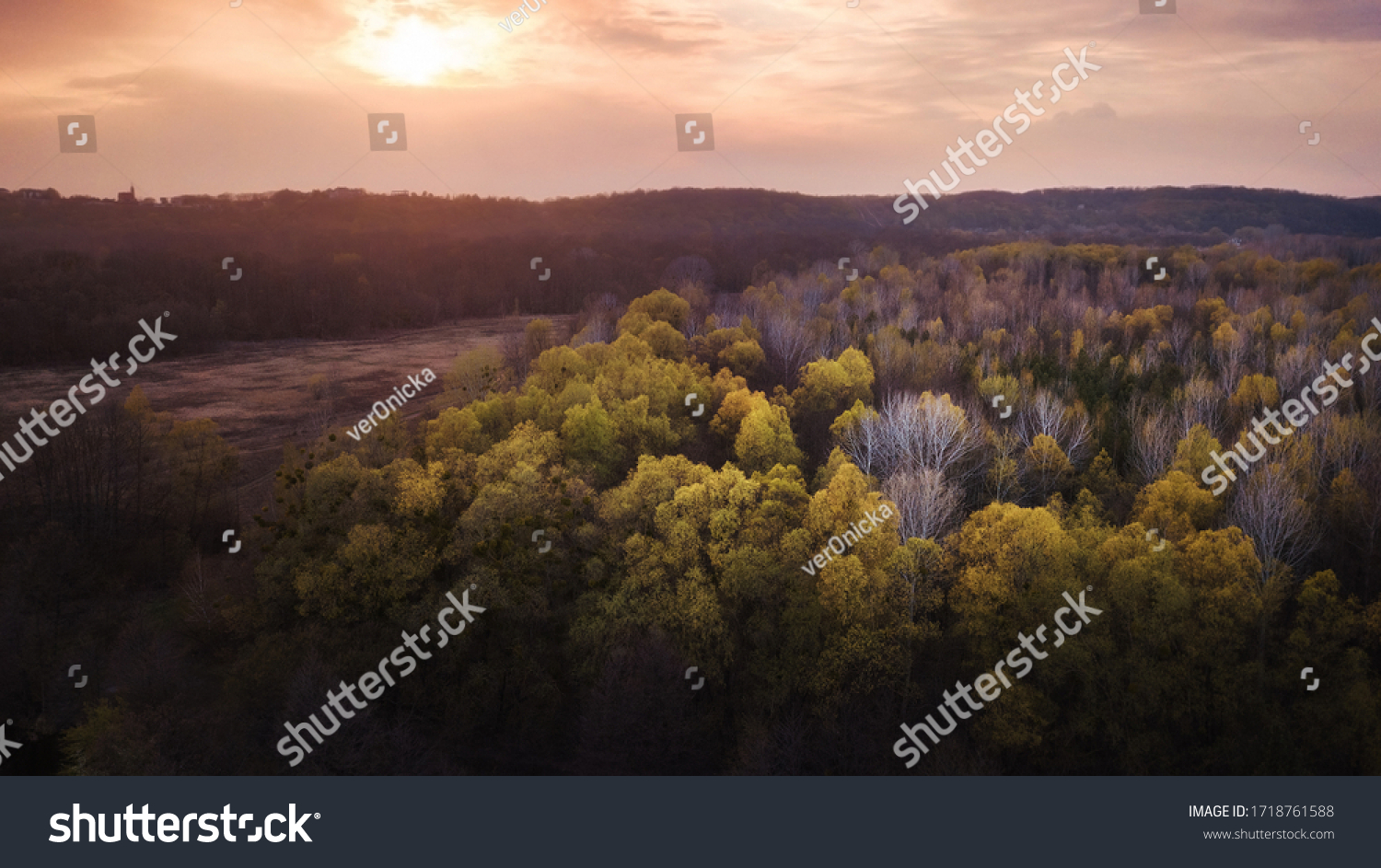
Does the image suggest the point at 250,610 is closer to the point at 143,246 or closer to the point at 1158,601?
the point at 1158,601

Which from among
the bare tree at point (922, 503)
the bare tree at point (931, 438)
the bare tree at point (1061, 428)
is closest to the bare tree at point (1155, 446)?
the bare tree at point (1061, 428)

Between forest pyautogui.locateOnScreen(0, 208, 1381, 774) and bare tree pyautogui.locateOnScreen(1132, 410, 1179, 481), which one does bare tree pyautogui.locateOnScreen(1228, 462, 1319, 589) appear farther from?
bare tree pyautogui.locateOnScreen(1132, 410, 1179, 481)

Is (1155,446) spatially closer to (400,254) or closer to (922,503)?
(922,503)

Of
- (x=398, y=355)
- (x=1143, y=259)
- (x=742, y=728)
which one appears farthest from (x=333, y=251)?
(x=1143, y=259)

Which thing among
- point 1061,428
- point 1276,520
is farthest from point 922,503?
point 1061,428

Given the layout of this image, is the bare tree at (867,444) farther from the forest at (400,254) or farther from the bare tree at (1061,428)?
the forest at (400,254)
